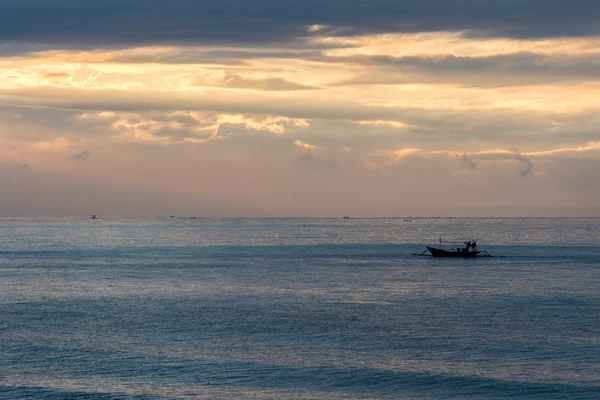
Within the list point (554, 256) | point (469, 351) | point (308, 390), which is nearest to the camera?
point (308, 390)

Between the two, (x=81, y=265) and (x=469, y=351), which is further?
(x=81, y=265)

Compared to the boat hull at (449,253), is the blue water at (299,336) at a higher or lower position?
lower

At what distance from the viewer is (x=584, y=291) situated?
9331 centimetres

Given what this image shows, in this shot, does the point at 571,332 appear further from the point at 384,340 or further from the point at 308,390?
the point at 308,390

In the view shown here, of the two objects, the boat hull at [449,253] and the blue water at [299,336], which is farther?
the boat hull at [449,253]

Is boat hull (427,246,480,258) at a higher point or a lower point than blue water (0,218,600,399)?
higher

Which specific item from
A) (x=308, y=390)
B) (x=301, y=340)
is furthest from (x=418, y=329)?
(x=308, y=390)

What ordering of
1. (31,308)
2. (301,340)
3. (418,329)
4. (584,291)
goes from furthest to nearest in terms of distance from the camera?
1. (584,291)
2. (31,308)
3. (418,329)
4. (301,340)

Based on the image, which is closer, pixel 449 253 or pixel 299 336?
pixel 299 336

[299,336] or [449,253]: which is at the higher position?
[449,253]

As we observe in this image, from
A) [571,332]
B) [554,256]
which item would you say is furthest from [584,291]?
[554,256]

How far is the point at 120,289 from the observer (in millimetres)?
97562

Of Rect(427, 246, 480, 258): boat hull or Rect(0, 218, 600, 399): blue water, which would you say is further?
Rect(427, 246, 480, 258): boat hull

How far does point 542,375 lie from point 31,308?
1987 inches
